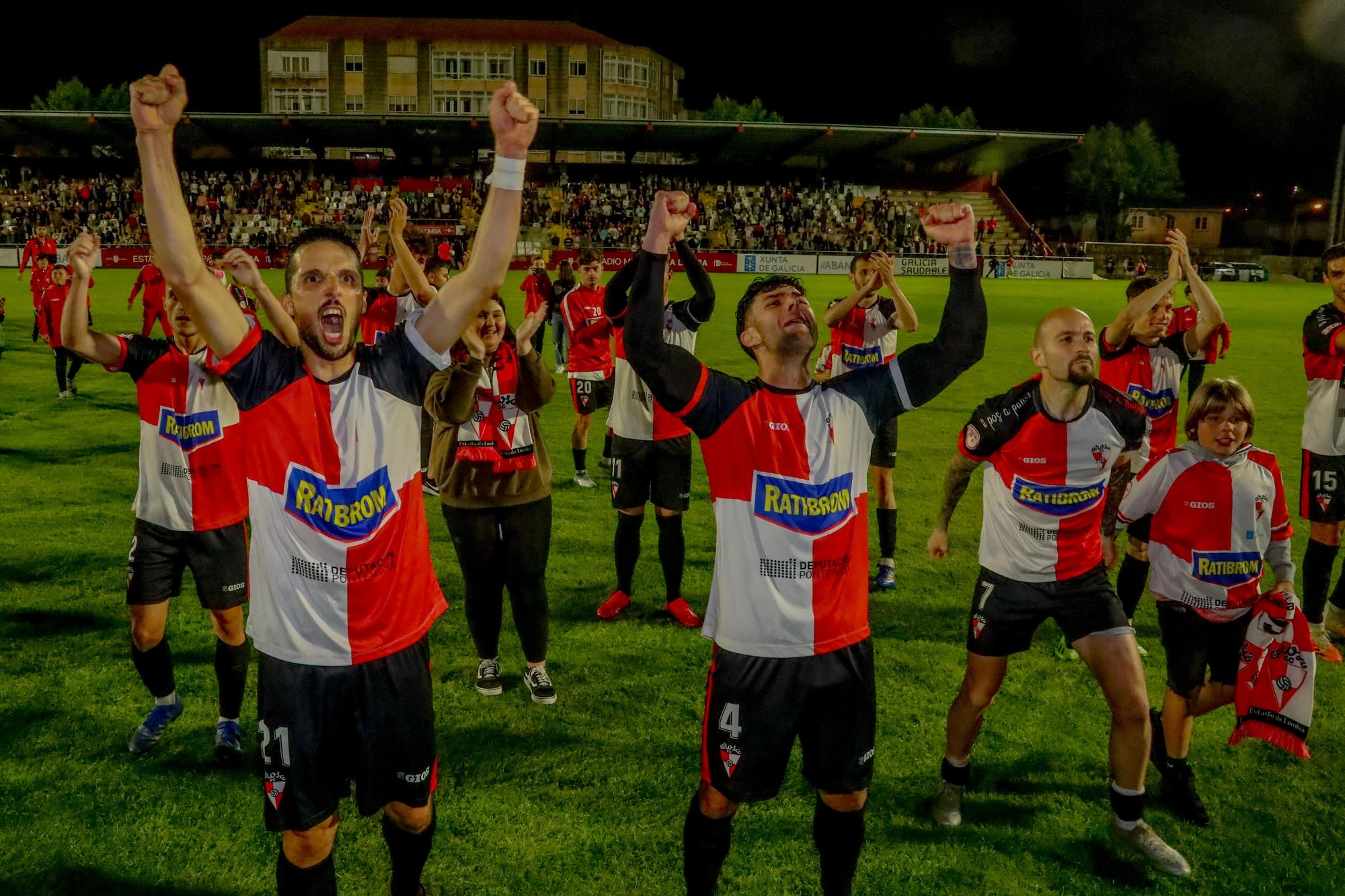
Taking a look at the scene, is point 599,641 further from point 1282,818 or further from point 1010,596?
point 1282,818

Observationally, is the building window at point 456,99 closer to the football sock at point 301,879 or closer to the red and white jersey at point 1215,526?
the red and white jersey at point 1215,526

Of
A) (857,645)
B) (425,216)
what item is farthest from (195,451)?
(425,216)

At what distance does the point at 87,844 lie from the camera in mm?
4270

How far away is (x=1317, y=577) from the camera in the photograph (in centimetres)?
693

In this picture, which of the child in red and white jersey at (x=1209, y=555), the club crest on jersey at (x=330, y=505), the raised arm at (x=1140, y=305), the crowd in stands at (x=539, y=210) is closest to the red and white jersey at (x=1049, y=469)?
the child in red and white jersey at (x=1209, y=555)

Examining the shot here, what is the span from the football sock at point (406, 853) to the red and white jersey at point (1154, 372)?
599cm

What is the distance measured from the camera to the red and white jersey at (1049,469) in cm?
438

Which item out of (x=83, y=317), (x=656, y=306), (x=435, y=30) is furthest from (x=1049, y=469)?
(x=435, y=30)

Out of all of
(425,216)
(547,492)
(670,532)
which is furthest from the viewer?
(425,216)

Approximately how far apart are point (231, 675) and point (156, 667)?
0.49 metres

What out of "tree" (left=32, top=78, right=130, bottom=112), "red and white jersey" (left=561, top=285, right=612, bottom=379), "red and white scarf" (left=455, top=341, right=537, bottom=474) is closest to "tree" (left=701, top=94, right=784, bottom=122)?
"tree" (left=32, top=78, right=130, bottom=112)

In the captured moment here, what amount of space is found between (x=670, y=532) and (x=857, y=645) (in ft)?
12.3

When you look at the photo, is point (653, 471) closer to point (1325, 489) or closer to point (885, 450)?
point (885, 450)

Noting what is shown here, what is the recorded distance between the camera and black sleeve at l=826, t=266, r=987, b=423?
3.38 m
